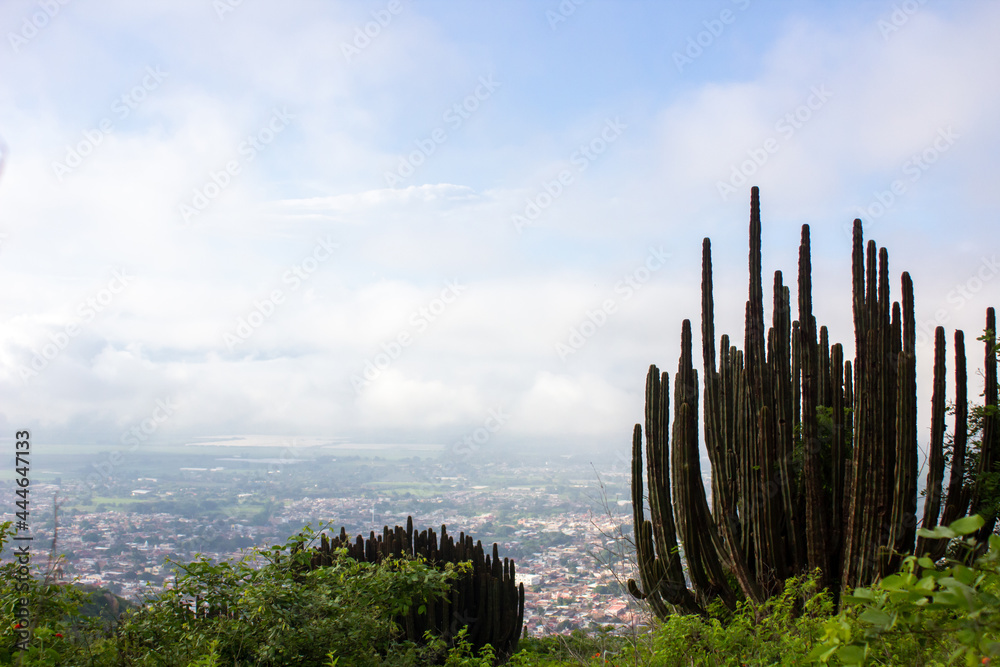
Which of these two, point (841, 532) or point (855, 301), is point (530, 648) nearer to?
point (841, 532)

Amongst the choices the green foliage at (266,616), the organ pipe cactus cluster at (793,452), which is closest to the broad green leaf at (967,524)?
Result: the green foliage at (266,616)

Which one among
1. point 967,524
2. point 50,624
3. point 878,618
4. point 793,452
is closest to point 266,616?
point 50,624

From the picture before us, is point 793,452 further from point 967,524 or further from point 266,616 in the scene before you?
point 967,524

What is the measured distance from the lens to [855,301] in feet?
21.5

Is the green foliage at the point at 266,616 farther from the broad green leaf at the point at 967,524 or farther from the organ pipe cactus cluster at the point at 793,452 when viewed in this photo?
the broad green leaf at the point at 967,524

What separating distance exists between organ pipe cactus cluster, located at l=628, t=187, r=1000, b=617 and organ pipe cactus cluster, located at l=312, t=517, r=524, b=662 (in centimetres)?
193

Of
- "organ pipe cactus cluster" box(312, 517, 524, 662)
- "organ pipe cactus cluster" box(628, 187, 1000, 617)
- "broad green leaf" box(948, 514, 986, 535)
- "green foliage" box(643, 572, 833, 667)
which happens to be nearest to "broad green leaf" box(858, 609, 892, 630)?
"broad green leaf" box(948, 514, 986, 535)

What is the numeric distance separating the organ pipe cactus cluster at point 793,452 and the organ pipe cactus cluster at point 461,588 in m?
1.93

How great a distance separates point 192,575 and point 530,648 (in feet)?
18.8

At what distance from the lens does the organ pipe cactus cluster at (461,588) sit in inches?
313

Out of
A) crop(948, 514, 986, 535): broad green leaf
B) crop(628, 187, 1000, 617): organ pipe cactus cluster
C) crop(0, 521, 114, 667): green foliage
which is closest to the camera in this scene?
crop(948, 514, 986, 535): broad green leaf

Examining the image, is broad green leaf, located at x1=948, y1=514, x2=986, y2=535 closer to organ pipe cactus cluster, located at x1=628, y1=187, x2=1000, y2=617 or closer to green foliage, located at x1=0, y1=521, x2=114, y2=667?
green foliage, located at x1=0, y1=521, x2=114, y2=667

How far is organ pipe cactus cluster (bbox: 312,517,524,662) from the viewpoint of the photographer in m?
7.95

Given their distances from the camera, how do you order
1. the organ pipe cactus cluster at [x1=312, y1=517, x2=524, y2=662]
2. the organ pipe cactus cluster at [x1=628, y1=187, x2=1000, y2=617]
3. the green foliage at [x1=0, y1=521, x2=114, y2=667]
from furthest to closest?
the organ pipe cactus cluster at [x1=312, y1=517, x2=524, y2=662] → the organ pipe cactus cluster at [x1=628, y1=187, x2=1000, y2=617] → the green foliage at [x1=0, y1=521, x2=114, y2=667]
